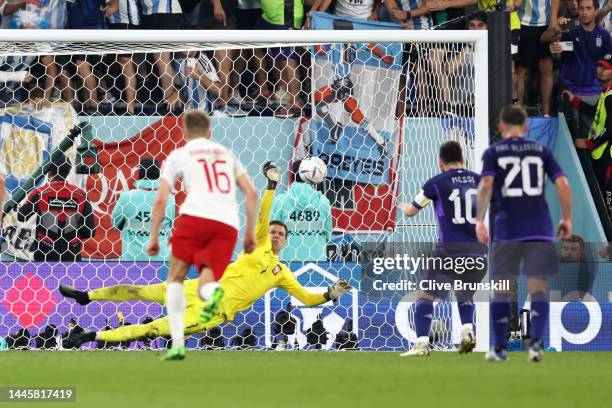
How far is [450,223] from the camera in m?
10.8

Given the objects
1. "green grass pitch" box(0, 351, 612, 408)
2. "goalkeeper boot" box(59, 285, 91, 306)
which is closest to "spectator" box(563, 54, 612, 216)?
"green grass pitch" box(0, 351, 612, 408)

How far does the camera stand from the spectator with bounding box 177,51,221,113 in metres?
14.6

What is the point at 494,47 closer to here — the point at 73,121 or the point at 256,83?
the point at 256,83

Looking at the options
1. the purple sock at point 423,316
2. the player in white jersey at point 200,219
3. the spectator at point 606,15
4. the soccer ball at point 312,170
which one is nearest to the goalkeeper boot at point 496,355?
the purple sock at point 423,316

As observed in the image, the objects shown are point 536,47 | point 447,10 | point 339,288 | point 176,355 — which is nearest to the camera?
point 176,355

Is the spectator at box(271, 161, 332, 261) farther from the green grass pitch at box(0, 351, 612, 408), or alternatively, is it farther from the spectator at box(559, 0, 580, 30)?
the spectator at box(559, 0, 580, 30)

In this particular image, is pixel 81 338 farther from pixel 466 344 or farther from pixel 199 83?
pixel 199 83

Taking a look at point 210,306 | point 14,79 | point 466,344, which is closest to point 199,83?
point 14,79

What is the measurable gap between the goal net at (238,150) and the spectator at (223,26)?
0.04 metres

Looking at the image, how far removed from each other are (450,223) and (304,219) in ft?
8.44

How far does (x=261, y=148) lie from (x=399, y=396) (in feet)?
25.6

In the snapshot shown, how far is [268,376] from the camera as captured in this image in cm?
834

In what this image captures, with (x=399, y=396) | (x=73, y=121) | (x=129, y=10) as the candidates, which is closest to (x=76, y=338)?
(x=73, y=121)

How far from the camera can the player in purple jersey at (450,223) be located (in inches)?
422
